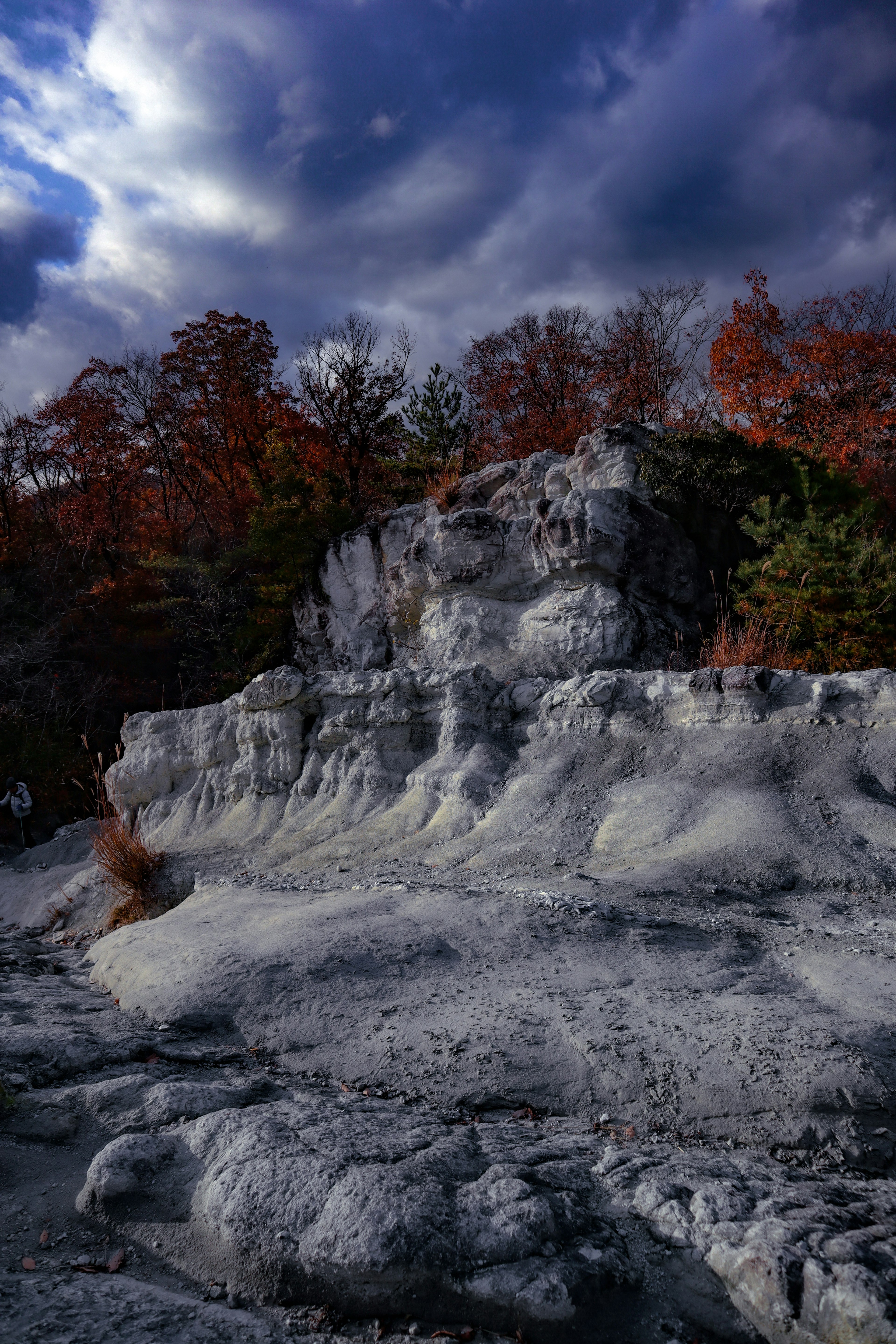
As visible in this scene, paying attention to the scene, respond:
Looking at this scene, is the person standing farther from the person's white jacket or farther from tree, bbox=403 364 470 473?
tree, bbox=403 364 470 473

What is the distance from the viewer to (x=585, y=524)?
35.0 ft

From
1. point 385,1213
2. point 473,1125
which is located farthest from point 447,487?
point 385,1213

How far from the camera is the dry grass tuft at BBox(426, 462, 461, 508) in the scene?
13961 mm

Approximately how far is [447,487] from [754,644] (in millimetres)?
7639

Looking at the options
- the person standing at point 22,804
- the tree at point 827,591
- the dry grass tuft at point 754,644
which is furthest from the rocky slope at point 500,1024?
the person standing at point 22,804

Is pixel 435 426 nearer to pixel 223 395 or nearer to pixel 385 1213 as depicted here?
pixel 223 395

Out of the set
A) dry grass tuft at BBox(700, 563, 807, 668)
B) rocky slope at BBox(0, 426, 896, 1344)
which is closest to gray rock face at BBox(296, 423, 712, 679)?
rocky slope at BBox(0, 426, 896, 1344)

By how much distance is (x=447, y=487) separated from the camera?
558 inches

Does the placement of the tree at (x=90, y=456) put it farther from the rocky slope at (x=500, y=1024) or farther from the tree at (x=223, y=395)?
the rocky slope at (x=500, y=1024)

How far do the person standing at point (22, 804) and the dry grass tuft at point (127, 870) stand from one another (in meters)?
5.34

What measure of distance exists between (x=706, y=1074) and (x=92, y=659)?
17.5 meters

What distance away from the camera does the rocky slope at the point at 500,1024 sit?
2.12 metres

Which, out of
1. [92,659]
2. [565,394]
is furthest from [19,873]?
→ [565,394]

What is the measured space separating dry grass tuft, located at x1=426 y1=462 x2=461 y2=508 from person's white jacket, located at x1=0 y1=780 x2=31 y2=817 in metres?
10.3
